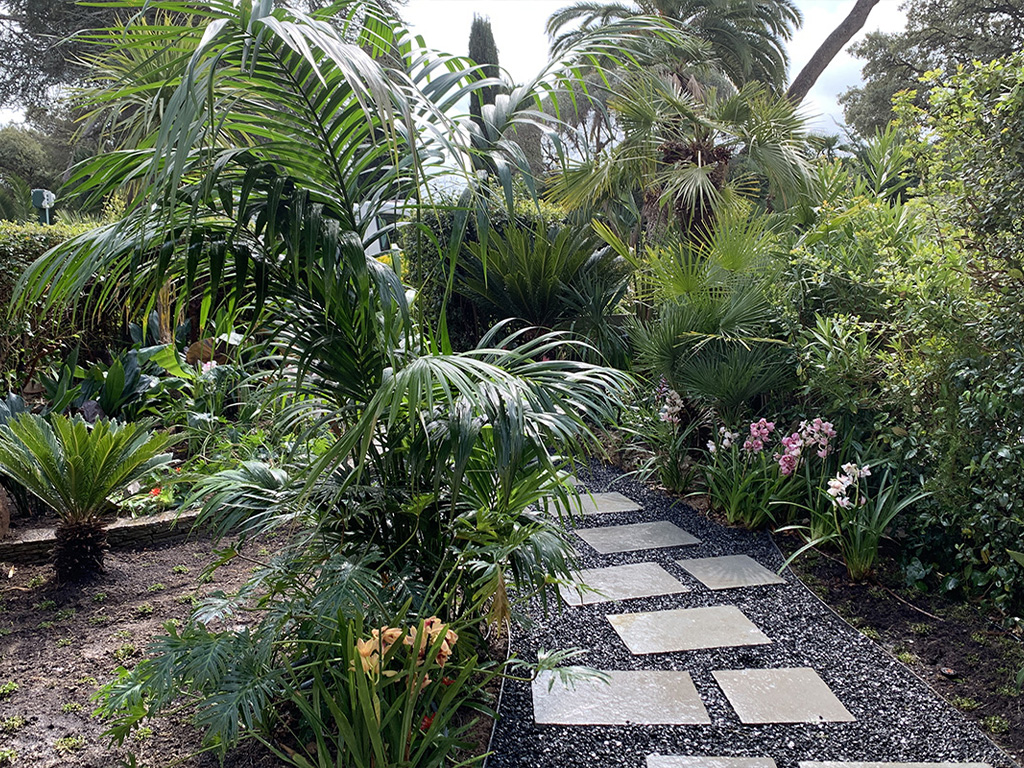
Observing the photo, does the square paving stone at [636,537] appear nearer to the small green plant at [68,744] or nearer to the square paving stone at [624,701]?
the square paving stone at [624,701]

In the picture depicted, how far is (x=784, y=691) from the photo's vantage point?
79.7 inches

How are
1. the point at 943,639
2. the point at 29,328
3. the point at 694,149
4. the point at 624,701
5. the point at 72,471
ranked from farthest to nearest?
the point at 694,149, the point at 29,328, the point at 72,471, the point at 943,639, the point at 624,701

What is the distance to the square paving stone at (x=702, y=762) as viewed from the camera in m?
1.69

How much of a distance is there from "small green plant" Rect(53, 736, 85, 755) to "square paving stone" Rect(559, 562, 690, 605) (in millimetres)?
1642

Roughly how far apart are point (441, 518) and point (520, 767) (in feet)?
2.24

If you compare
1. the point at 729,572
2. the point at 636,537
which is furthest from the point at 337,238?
the point at 636,537

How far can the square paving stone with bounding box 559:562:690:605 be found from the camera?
2.70m

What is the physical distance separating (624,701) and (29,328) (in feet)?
13.8

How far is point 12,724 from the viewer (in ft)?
5.81

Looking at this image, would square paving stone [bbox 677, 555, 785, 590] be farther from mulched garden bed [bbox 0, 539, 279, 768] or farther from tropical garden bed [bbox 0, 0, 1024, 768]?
mulched garden bed [bbox 0, 539, 279, 768]

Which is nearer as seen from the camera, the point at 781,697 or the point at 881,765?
the point at 881,765

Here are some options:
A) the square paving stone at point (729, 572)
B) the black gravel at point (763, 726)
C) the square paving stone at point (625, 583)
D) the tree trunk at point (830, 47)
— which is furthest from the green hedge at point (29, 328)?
the tree trunk at point (830, 47)

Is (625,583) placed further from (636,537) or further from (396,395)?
(396,395)

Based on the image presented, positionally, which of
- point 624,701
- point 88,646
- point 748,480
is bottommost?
point 624,701
